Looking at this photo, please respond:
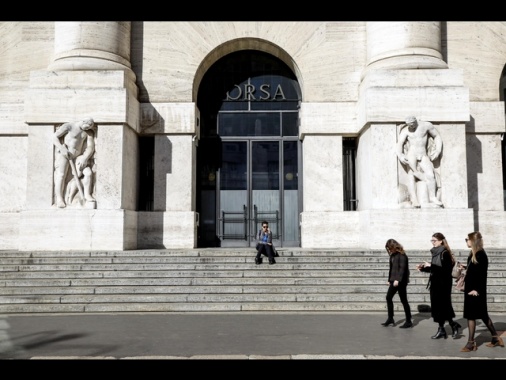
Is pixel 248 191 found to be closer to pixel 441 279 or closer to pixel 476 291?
pixel 441 279

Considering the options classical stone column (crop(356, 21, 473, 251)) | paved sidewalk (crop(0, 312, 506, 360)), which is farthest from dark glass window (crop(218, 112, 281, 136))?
paved sidewalk (crop(0, 312, 506, 360))

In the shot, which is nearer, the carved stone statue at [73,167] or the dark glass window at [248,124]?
the carved stone statue at [73,167]

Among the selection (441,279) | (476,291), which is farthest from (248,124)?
(476,291)

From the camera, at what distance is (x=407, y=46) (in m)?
14.8

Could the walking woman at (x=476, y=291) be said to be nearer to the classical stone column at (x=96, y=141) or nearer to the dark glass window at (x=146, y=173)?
the classical stone column at (x=96, y=141)

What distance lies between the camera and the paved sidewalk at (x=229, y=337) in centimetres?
645

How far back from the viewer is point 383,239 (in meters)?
13.7

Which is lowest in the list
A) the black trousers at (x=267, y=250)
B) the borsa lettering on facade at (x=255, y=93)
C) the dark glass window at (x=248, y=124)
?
the black trousers at (x=267, y=250)

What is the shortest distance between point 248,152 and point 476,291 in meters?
11.0

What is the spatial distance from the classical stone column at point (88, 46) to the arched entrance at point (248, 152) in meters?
3.25

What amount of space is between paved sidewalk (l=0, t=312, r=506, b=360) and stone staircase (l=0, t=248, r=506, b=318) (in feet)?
1.90

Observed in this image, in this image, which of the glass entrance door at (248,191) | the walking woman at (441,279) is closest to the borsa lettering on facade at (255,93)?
the glass entrance door at (248,191)

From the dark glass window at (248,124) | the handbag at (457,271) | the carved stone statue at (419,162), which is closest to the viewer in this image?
the handbag at (457,271)
